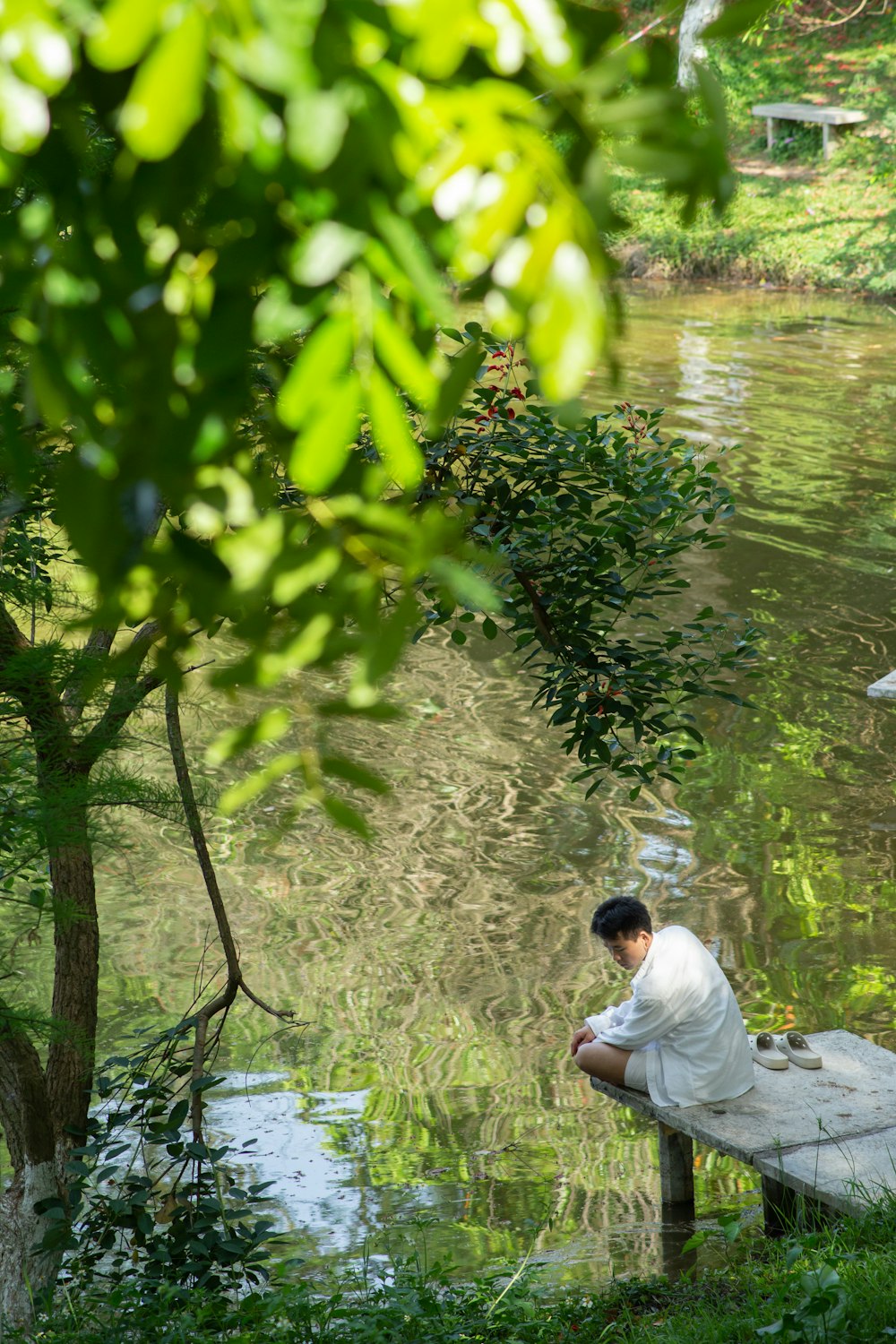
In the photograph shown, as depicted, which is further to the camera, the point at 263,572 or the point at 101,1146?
the point at 101,1146

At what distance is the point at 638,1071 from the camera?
4.36 meters

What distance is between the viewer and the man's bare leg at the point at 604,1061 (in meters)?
4.41

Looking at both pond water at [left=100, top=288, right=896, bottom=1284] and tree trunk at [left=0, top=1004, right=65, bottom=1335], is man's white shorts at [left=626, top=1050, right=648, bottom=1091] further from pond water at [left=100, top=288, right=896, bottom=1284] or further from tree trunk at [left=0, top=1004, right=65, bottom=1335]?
tree trunk at [left=0, top=1004, right=65, bottom=1335]

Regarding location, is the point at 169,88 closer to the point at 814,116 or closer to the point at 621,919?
the point at 621,919

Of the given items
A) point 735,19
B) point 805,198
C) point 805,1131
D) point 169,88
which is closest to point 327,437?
point 169,88

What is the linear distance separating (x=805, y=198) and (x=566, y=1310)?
19027mm

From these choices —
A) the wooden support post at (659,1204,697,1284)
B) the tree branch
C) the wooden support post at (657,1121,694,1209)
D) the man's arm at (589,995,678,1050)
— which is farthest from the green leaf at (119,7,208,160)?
the wooden support post at (657,1121,694,1209)

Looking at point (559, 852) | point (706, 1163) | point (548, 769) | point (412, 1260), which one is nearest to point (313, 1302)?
point (412, 1260)

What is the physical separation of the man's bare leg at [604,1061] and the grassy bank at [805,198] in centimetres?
1473

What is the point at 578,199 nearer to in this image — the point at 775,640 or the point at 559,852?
the point at 559,852

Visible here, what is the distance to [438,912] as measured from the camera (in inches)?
252

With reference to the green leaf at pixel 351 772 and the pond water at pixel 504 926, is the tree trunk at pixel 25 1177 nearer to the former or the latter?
the pond water at pixel 504 926

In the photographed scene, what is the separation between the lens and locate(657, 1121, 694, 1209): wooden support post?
14.5ft

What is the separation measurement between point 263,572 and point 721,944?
5.54m
